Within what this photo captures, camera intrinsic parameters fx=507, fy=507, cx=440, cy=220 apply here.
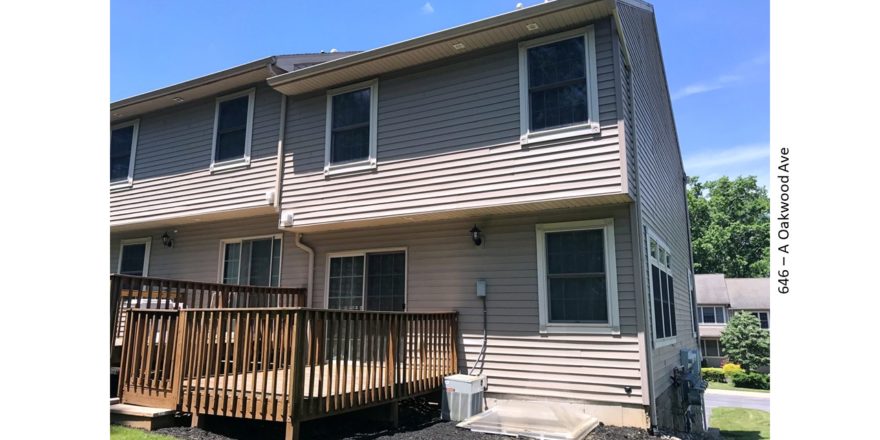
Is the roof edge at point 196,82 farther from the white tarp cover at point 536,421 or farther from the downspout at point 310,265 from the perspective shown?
the white tarp cover at point 536,421

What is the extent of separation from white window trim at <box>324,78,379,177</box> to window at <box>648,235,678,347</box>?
181 inches

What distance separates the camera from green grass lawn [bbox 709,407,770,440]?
13.0 meters

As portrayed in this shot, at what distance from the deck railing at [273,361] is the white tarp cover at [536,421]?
0.98m

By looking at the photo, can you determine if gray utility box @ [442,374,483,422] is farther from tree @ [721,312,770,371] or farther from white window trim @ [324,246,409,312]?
tree @ [721,312,770,371]

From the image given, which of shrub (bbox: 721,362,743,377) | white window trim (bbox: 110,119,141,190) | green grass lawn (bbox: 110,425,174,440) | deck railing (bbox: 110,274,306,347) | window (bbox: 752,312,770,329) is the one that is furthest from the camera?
window (bbox: 752,312,770,329)

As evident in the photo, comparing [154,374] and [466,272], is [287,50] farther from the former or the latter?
[154,374]

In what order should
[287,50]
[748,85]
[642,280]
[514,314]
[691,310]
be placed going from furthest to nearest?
1. [691,310]
2. [287,50]
3. [748,85]
4. [514,314]
5. [642,280]

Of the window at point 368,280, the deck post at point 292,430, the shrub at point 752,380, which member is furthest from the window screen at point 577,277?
the shrub at point 752,380

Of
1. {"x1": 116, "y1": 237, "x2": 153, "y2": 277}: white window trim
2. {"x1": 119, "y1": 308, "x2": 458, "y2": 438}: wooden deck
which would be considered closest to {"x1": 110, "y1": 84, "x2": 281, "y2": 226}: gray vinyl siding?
{"x1": 116, "y1": 237, "x2": 153, "y2": 277}: white window trim

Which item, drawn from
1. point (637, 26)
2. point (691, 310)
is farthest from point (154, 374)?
point (691, 310)

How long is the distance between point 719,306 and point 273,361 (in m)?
36.1

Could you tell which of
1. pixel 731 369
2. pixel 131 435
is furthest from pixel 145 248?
pixel 731 369
